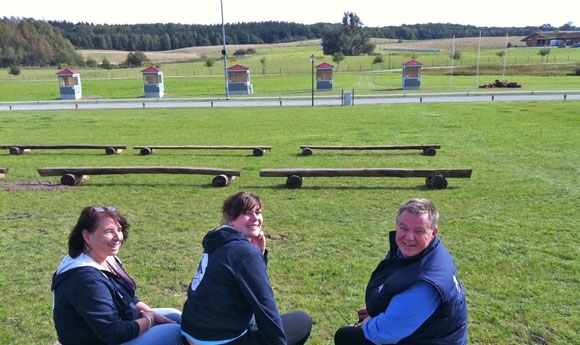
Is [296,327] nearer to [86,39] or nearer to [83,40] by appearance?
[83,40]

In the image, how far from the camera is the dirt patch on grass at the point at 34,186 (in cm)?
1048

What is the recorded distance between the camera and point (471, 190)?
9.73 m

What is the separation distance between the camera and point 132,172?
1067 centimetres

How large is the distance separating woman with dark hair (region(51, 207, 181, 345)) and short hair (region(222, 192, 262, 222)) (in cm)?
79

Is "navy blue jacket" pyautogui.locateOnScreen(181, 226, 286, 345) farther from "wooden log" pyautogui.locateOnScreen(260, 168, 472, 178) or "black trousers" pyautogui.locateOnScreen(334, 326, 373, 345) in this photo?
"wooden log" pyautogui.locateOnScreen(260, 168, 472, 178)

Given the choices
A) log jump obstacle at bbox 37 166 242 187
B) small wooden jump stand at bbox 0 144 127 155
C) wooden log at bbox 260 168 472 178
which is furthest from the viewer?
small wooden jump stand at bbox 0 144 127 155

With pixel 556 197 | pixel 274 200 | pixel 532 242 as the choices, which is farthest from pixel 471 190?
pixel 274 200

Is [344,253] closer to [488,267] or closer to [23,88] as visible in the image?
[488,267]

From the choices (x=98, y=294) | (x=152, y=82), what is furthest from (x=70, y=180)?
(x=152, y=82)

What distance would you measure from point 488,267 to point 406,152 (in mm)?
8513

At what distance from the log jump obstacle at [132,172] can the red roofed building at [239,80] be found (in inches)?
1416

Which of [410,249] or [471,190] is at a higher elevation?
[410,249]

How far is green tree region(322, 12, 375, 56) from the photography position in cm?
11338

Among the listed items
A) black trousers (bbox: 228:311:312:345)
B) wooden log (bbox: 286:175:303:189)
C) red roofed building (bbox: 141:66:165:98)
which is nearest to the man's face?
black trousers (bbox: 228:311:312:345)
